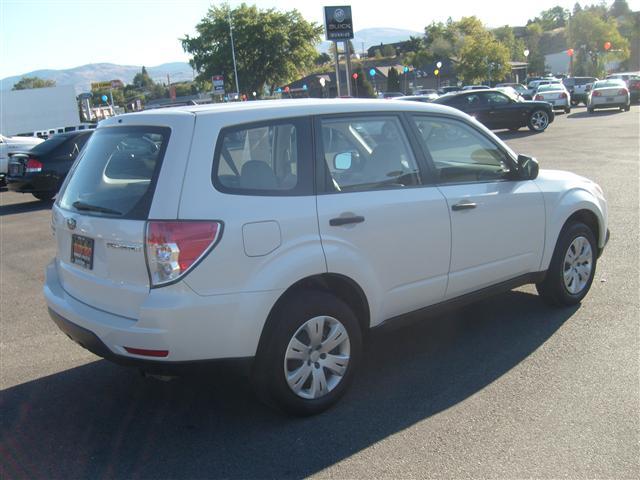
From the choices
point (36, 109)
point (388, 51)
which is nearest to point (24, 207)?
point (36, 109)

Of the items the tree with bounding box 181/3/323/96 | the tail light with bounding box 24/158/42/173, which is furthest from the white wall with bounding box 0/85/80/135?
Result: the tail light with bounding box 24/158/42/173

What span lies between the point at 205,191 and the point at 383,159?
1366 mm

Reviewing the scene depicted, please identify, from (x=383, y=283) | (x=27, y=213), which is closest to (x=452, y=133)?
(x=383, y=283)

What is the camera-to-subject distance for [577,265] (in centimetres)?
557

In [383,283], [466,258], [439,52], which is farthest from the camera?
[439,52]

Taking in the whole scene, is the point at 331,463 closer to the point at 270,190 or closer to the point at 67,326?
the point at 270,190

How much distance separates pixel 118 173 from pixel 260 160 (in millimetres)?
858

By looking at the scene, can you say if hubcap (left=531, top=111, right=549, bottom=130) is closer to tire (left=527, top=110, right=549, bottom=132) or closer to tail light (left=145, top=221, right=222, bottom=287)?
tire (left=527, top=110, right=549, bottom=132)

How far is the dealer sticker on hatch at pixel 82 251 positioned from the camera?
3869 millimetres

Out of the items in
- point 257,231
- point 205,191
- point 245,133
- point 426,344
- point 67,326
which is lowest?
point 426,344

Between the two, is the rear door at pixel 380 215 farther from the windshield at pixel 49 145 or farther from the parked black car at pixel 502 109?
the parked black car at pixel 502 109

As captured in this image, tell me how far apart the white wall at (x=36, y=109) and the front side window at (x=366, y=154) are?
50.0 m

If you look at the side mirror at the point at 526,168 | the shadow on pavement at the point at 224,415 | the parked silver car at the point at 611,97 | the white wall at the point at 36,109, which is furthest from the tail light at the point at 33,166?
the white wall at the point at 36,109

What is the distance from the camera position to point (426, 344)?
16.5 feet
